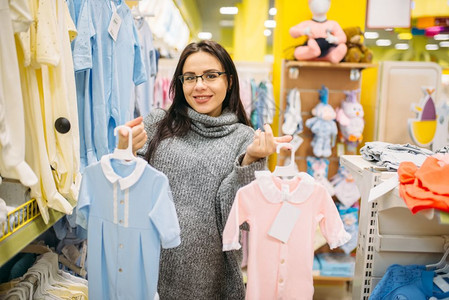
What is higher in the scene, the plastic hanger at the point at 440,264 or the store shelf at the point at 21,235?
the store shelf at the point at 21,235

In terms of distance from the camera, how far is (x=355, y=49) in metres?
3.41

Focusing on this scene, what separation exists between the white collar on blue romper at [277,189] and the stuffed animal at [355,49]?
2.63 m

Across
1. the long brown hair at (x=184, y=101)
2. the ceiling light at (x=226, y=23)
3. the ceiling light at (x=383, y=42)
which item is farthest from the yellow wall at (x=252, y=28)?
the long brown hair at (x=184, y=101)

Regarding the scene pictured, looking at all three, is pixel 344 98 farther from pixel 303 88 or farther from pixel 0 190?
pixel 0 190

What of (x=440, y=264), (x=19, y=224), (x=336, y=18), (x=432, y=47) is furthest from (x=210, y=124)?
(x=432, y=47)

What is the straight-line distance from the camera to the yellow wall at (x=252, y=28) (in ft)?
26.6

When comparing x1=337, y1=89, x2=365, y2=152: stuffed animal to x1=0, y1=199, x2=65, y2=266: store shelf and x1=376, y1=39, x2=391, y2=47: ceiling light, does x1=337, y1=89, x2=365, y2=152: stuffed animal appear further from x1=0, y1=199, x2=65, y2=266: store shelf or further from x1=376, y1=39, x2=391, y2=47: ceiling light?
x1=376, y1=39, x2=391, y2=47: ceiling light

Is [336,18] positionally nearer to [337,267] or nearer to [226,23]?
[337,267]

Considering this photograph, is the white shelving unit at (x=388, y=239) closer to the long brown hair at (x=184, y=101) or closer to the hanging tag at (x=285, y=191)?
the hanging tag at (x=285, y=191)

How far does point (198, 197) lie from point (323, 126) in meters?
2.29

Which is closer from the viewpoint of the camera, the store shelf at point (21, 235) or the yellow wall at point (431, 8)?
the store shelf at point (21, 235)

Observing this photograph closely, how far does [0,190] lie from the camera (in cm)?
138

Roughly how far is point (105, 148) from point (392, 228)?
140 cm

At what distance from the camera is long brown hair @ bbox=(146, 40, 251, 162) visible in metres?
1.50
